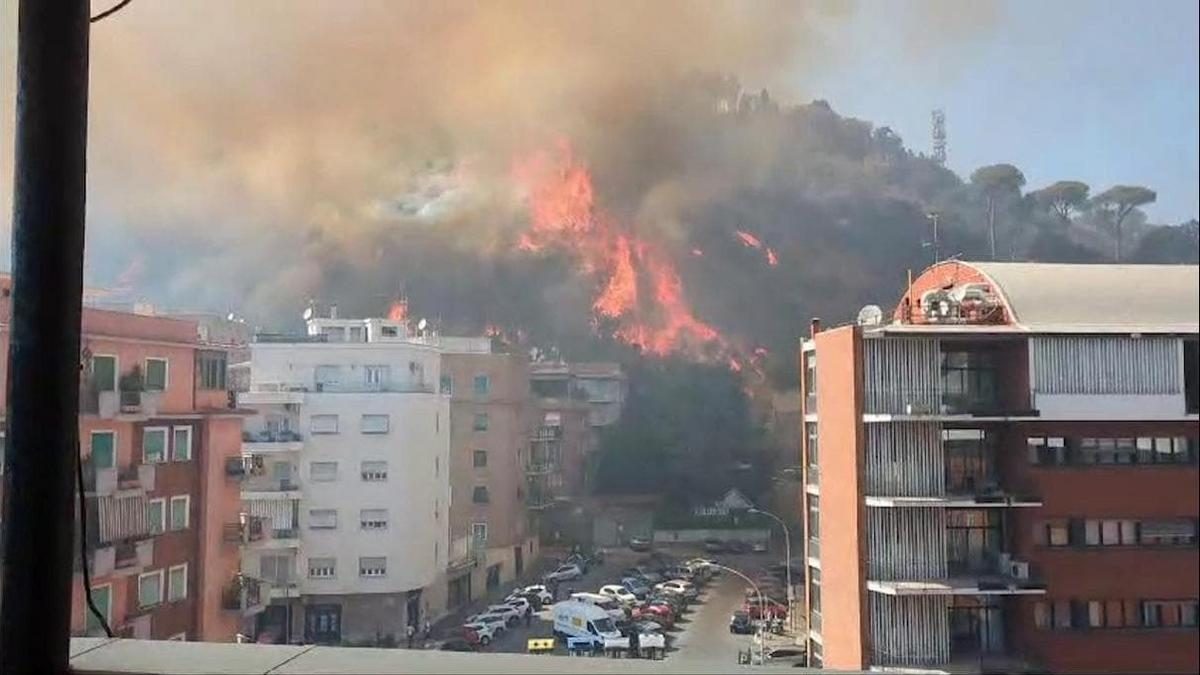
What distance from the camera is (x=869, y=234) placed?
157 centimetres

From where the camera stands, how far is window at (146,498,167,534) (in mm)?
1748

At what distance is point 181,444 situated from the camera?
1736 millimetres

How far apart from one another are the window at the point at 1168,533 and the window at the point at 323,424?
1358 mm

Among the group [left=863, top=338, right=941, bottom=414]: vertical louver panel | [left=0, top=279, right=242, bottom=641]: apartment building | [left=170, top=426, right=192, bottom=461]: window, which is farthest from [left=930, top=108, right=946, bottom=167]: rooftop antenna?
[left=170, top=426, right=192, bottom=461]: window

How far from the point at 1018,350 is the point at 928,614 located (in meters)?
0.46

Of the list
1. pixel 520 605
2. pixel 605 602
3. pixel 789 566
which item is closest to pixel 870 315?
pixel 789 566

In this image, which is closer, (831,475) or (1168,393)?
(1168,393)

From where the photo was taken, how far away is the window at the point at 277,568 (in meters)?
1.68

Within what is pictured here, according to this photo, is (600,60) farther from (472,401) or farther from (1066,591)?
(1066,591)

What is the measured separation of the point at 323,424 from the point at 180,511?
0.35 metres


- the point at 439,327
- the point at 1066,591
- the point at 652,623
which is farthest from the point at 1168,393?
the point at 439,327

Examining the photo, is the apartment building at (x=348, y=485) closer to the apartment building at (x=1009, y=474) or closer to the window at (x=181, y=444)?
the window at (x=181, y=444)

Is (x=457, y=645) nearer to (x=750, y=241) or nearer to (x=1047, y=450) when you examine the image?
(x=750, y=241)

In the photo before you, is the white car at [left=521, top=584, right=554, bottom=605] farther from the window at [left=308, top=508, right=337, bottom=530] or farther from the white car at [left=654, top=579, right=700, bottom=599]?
the window at [left=308, top=508, right=337, bottom=530]
